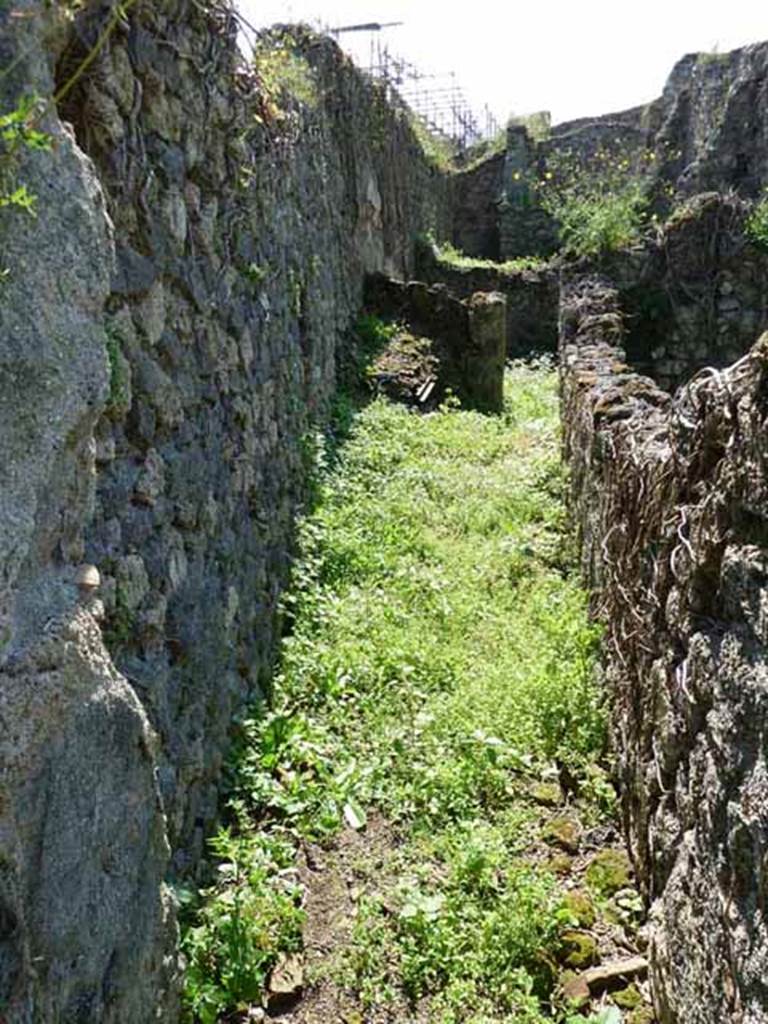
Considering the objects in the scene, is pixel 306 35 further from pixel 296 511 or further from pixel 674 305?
pixel 296 511

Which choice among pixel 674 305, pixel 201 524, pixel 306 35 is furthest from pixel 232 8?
pixel 674 305

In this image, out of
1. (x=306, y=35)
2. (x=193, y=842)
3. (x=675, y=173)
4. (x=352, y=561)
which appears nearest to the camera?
(x=193, y=842)

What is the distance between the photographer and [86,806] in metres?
1.96

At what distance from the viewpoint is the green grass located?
278 cm

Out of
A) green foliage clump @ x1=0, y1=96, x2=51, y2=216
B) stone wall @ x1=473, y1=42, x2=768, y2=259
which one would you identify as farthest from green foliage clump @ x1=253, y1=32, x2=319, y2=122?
stone wall @ x1=473, y1=42, x2=768, y2=259

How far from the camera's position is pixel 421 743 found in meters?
3.88

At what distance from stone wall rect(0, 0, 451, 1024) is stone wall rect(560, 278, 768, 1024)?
1.35m

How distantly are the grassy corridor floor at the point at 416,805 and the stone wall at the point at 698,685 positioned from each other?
283 mm

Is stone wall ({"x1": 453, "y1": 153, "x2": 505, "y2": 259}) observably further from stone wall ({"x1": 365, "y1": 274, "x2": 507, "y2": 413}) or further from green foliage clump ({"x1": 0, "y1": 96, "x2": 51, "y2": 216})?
green foliage clump ({"x1": 0, "y1": 96, "x2": 51, "y2": 216})

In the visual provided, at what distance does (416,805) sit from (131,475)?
1.68m

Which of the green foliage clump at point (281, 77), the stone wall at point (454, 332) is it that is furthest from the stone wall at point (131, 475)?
the stone wall at point (454, 332)

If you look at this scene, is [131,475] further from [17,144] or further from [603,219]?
[603,219]

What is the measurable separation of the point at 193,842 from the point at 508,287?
42.3ft

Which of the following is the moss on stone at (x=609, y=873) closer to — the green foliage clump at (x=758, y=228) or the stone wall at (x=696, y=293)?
the stone wall at (x=696, y=293)
